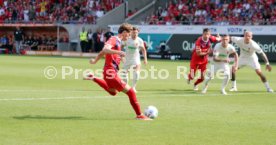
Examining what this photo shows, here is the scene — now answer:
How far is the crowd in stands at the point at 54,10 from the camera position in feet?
174

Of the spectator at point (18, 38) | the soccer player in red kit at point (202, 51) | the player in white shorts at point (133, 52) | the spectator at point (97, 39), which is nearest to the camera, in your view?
the player in white shorts at point (133, 52)

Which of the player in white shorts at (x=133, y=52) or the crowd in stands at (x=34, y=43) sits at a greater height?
the player in white shorts at (x=133, y=52)

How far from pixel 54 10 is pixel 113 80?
44326mm

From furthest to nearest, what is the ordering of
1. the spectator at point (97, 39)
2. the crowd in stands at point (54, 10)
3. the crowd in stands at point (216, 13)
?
the crowd in stands at point (54, 10), the spectator at point (97, 39), the crowd in stands at point (216, 13)

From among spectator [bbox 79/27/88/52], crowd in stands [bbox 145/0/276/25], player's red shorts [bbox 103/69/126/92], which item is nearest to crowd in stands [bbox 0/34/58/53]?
spectator [bbox 79/27/88/52]

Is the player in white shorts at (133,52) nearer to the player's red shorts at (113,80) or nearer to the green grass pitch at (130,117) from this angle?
the green grass pitch at (130,117)

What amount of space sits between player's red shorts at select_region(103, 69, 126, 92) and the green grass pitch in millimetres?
653

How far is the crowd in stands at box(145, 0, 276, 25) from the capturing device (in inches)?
1665

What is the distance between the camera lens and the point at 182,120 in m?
12.4

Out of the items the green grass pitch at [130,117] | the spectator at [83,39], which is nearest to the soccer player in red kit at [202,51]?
the green grass pitch at [130,117]

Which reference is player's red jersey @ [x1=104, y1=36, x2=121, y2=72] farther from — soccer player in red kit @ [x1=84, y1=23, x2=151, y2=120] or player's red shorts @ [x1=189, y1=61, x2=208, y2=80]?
player's red shorts @ [x1=189, y1=61, x2=208, y2=80]

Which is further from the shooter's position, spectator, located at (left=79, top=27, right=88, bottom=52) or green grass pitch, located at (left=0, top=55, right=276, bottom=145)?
spectator, located at (left=79, top=27, right=88, bottom=52)

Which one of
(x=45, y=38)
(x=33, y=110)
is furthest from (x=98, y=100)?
(x=45, y=38)

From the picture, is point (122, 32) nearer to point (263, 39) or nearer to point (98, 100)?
point (98, 100)
